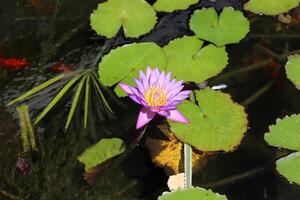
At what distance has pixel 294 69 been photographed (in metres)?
1.91

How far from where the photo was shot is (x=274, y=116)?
1.84 m

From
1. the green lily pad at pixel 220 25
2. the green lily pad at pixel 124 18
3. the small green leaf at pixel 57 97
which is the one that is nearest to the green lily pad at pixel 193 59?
the green lily pad at pixel 220 25

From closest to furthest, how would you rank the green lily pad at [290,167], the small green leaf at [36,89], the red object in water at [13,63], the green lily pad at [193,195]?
1. the green lily pad at [193,195]
2. the green lily pad at [290,167]
3. the small green leaf at [36,89]
4. the red object in water at [13,63]

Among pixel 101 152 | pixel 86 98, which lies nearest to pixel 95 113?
pixel 86 98

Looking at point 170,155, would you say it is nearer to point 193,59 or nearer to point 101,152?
point 101,152

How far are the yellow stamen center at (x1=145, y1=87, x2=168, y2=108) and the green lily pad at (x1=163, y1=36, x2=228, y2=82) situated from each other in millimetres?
329

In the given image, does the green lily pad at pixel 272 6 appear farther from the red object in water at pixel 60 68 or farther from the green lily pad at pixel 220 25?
the red object in water at pixel 60 68

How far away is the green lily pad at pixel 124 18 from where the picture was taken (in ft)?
6.75

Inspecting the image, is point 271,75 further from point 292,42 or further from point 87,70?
point 87,70

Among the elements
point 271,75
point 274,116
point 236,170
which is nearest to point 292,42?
point 271,75

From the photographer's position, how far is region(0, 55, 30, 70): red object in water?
197 cm

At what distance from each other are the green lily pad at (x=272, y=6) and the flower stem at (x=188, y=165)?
78cm

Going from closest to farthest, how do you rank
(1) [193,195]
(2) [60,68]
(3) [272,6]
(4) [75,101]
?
(1) [193,195] → (4) [75,101] → (2) [60,68] → (3) [272,6]

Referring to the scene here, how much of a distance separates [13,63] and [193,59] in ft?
2.36
